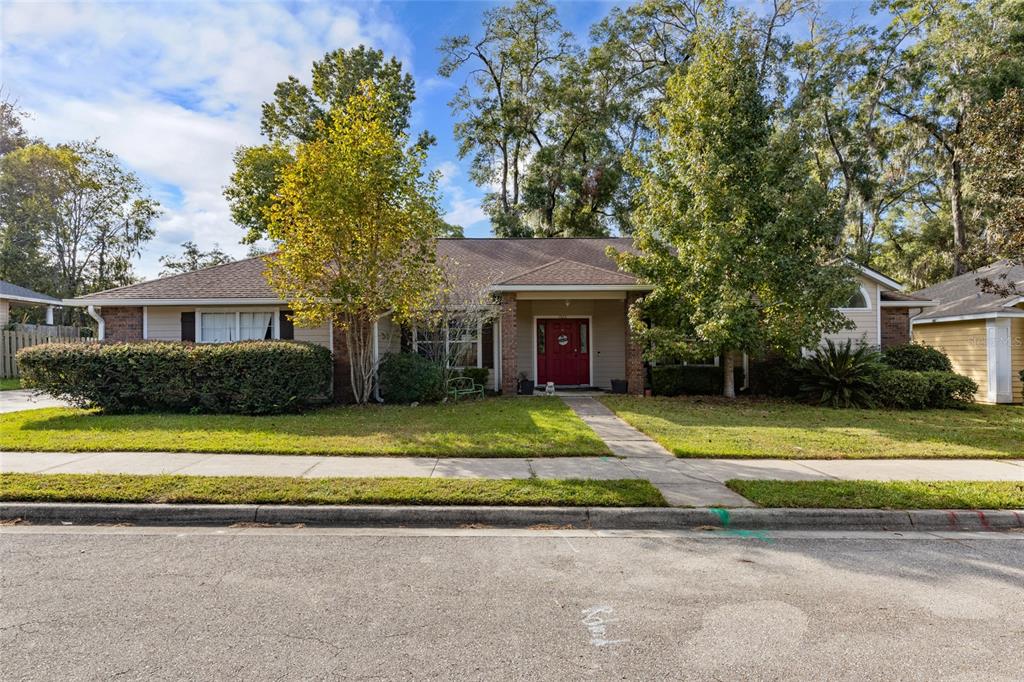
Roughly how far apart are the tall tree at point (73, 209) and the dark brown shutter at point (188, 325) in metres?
25.4

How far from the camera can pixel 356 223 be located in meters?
10.7

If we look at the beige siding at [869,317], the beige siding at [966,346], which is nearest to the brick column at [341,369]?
the beige siding at [869,317]

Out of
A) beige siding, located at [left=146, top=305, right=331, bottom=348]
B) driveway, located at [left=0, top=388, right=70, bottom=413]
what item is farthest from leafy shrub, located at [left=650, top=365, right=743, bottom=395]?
driveway, located at [left=0, top=388, right=70, bottom=413]

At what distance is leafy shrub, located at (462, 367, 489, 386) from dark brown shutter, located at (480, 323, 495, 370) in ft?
2.28

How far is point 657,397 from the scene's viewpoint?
13906 millimetres

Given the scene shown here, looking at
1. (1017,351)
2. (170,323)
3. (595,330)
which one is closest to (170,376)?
(170,323)

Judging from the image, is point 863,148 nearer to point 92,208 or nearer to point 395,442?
point 395,442

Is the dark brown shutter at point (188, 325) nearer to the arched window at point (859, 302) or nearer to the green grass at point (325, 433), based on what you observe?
the green grass at point (325, 433)

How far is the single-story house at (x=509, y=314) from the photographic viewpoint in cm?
1310

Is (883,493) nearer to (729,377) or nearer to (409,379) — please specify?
(729,377)

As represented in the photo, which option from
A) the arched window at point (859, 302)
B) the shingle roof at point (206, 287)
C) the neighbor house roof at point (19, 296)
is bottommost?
the arched window at point (859, 302)

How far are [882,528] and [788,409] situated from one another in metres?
7.38

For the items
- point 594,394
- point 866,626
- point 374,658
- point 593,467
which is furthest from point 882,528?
point 594,394

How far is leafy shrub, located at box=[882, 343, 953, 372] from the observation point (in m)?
13.9
